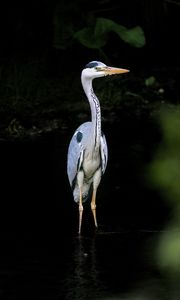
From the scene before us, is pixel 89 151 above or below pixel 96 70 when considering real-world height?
below

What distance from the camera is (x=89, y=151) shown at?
6.93 metres

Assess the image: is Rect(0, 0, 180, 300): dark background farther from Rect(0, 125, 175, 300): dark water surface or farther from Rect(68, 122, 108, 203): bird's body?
Rect(68, 122, 108, 203): bird's body

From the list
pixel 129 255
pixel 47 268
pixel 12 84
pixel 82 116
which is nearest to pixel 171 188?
pixel 47 268

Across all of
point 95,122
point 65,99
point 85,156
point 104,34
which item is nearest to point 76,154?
point 85,156

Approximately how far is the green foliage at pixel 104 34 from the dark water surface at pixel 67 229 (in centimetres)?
182

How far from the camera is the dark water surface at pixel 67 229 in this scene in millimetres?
5066

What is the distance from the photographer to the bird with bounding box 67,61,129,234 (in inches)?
271

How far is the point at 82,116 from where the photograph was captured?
11.3 meters

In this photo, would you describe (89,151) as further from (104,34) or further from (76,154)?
(104,34)

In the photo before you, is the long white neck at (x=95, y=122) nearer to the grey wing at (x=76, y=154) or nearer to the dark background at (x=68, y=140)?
the grey wing at (x=76, y=154)

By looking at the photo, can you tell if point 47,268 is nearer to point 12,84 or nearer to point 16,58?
point 12,84

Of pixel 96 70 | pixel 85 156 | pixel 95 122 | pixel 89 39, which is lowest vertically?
pixel 85 156

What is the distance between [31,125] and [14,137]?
1.57ft

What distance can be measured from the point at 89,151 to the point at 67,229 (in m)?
0.66
